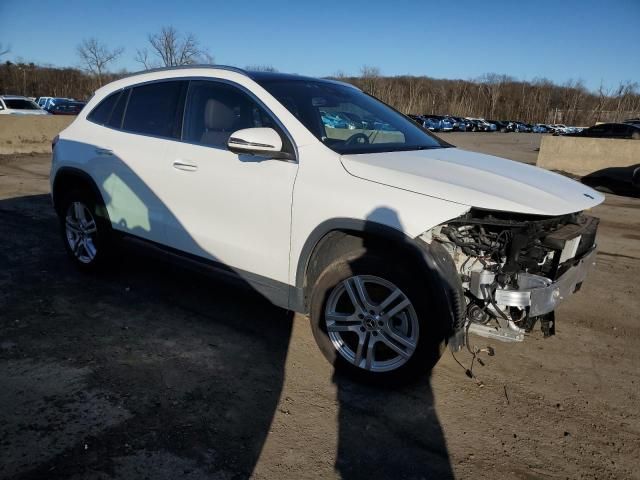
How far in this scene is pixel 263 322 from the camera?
3941mm

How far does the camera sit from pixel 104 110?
14.8ft

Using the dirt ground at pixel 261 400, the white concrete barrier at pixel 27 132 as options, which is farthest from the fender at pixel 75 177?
the white concrete barrier at pixel 27 132

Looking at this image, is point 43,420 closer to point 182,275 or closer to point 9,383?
point 9,383

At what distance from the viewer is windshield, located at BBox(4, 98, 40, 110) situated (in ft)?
62.3

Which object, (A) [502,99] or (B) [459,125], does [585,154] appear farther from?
(A) [502,99]

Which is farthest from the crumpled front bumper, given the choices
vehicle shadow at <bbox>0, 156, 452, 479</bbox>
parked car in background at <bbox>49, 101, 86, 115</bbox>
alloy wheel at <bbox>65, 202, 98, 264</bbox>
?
parked car in background at <bbox>49, 101, 86, 115</bbox>

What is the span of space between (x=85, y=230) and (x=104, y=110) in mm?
1161

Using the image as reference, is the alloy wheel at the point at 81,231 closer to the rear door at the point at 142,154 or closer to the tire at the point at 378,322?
the rear door at the point at 142,154

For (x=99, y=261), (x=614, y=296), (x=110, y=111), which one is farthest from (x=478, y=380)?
(x=110, y=111)

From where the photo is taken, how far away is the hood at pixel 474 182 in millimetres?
2615

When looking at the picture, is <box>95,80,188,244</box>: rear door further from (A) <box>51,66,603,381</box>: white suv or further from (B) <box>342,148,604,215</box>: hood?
(B) <box>342,148,604,215</box>: hood

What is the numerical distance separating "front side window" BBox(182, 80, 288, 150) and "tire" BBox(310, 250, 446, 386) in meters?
1.20

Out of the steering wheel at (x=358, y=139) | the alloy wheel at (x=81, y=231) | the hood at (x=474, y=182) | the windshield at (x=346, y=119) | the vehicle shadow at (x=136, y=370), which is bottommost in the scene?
the vehicle shadow at (x=136, y=370)

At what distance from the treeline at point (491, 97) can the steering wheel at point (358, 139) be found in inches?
2546
